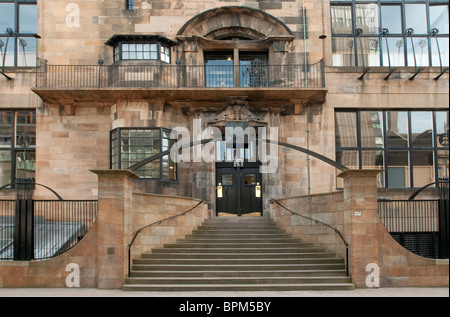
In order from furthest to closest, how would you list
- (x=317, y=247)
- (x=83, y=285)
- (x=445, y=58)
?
(x=445, y=58), (x=317, y=247), (x=83, y=285)

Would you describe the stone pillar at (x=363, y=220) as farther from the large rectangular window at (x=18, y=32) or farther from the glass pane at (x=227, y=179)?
the large rectangular window at (x=18, y=32)

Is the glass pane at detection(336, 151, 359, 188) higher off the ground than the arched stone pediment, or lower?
lower

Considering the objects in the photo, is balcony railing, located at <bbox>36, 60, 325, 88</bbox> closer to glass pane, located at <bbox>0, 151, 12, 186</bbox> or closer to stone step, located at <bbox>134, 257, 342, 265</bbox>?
glass pane, located at <bbox>0, 151, 12, 186</bbox>

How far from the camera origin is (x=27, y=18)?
21266 millimetres

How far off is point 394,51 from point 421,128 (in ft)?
11.9

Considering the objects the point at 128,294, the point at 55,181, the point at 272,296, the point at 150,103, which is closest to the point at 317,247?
the point at 272,296

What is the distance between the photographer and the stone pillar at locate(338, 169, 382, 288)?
43.5ft

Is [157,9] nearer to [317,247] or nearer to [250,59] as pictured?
[250,59]

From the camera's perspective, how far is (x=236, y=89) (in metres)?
19.6

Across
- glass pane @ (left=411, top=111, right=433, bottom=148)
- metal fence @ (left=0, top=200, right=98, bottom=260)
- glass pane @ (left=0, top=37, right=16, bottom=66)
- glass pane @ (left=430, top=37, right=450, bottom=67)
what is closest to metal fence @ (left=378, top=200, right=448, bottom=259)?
glass pane @ (left=411, top=111, right=433, bottom=148)

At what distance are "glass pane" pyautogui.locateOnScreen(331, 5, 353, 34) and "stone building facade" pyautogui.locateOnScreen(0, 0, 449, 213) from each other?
0.14 meters

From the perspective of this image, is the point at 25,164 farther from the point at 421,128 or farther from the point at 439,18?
the point at 439,18

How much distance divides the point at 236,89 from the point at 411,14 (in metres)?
9.03

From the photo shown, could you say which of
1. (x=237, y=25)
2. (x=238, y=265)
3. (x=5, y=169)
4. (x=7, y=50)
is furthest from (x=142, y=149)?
(x=7, y=50)
